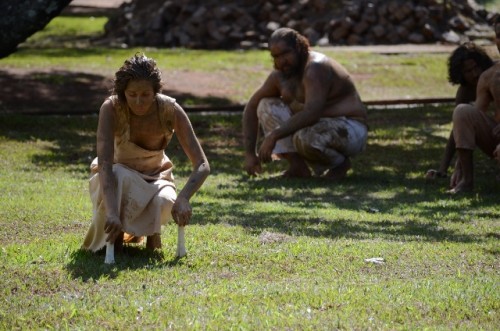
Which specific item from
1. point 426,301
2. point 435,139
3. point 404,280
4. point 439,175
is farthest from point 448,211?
point 435,139

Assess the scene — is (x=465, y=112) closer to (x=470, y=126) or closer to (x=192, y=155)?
(x=470, y=126)

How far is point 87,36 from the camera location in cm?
2711

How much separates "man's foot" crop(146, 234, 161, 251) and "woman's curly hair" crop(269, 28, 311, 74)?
4.11 m

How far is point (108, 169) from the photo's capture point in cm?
692

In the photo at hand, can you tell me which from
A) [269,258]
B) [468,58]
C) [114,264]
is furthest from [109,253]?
[468,58]

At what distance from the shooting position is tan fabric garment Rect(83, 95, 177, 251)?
6.97 metres

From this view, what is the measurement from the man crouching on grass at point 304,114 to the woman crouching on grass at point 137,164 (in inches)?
140

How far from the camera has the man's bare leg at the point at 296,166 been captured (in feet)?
38.1

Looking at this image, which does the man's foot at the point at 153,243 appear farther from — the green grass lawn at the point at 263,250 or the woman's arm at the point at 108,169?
the woman's arm at the point at 108,169

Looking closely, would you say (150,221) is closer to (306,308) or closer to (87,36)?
(306,308)

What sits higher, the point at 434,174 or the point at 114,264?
the point at 114,264

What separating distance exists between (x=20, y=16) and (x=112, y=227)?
298 inches

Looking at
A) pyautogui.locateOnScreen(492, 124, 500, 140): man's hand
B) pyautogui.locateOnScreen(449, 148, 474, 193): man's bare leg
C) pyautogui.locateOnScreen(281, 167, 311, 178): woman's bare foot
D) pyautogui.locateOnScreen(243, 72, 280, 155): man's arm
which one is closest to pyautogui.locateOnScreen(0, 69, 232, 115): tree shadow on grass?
pyautogui.locateOnScreen(243, 72, 280, 155): man's arm

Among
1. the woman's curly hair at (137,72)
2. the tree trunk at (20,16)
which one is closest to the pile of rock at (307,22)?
the tree trunk at (20,16)
